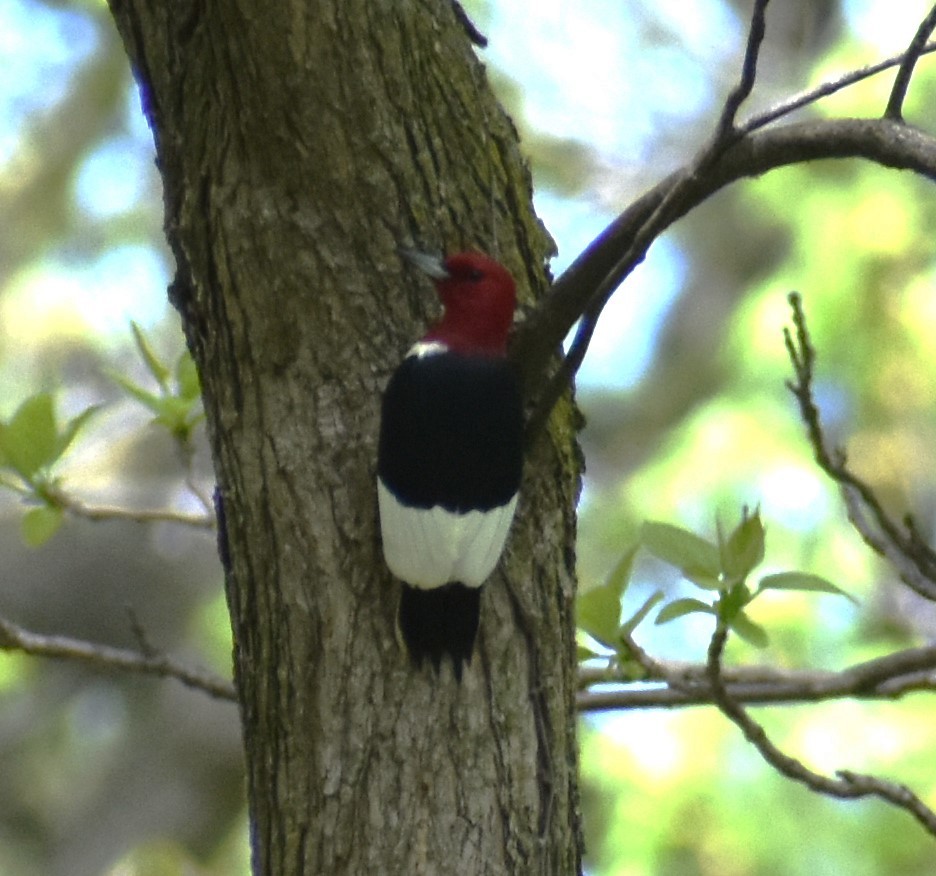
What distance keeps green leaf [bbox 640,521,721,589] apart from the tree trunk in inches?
7.4

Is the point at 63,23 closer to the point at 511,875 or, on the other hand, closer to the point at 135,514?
the point at 135,514

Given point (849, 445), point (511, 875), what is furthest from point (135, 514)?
point (849, 445)

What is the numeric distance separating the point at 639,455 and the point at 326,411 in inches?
219

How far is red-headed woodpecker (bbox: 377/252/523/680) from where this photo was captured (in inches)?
60.2

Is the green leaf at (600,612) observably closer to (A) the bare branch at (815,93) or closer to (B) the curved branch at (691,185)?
(B) the curved branch at (691,185)

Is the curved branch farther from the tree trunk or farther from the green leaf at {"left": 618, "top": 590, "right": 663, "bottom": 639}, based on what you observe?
the green leaf at {"left": 618, "top": 590, "right": 663, "bottom": 639}

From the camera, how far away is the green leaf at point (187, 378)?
6.85 ft

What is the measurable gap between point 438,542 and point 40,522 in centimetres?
82

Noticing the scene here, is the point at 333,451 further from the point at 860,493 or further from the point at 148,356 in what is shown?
the point at 860,493

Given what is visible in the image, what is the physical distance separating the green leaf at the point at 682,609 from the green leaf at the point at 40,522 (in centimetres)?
96

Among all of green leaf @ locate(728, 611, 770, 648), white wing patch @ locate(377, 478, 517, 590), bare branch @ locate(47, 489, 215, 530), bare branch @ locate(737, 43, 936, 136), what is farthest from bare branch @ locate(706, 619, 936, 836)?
bare branch @ locate(47, 489, 215, 530)

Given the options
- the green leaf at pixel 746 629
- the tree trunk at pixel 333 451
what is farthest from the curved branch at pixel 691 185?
the green leaf at pixel 746 629

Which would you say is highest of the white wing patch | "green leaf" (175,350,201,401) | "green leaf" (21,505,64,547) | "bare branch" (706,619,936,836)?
"green leaf" (175,350,201,401)

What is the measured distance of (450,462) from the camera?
5.39ft
